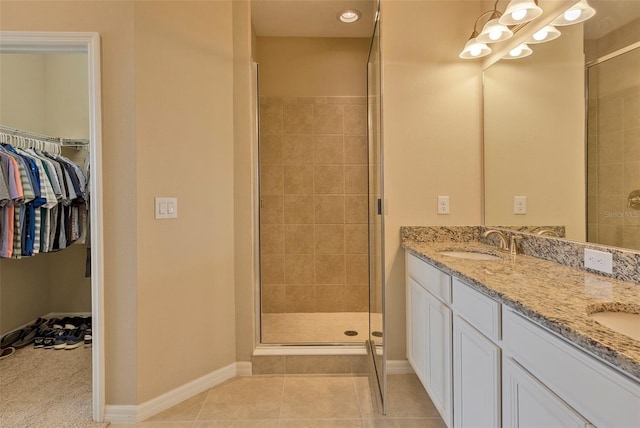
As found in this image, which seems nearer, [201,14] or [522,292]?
[522,292]

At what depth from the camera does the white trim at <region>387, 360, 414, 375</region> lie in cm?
214

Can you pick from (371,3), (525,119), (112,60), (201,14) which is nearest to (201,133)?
(112,60)

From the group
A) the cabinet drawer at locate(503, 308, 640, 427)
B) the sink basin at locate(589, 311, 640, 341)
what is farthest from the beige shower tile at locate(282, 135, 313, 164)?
the sink basin at locate(589, 311, 640, 341)

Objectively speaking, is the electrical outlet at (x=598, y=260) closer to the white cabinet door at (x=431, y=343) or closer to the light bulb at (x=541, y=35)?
the white cabinet door at (x=431, y=343)

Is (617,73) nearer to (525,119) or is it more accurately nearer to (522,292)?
(525,119)

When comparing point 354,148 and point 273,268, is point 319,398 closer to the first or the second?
point 273,268

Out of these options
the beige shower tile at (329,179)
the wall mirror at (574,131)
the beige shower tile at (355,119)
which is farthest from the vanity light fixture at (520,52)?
the beige shower tile at (329,179)

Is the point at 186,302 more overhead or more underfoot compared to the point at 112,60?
more underfoot

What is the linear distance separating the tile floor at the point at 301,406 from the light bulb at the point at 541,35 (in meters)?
2.09

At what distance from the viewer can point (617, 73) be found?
121cm

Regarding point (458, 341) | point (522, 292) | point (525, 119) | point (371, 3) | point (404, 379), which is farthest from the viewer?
point (371, 3)

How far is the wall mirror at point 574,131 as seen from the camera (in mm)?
1185

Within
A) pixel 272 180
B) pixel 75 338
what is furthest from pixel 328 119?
pixel 75 338

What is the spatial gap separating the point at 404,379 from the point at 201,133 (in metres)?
2.06
